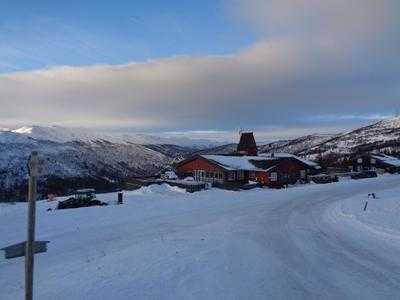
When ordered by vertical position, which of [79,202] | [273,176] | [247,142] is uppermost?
[247,142]

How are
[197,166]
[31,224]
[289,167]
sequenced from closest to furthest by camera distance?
[31,224] → [289,167] → [197,166]

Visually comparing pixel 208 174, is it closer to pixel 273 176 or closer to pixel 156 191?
pixel 273 176

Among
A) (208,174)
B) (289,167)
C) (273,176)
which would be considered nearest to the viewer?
(273,176)

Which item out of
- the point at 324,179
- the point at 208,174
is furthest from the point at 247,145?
the point at 324,179

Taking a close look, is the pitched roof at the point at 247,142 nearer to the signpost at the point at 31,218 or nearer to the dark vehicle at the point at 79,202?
the dark vehicle at the point at 79,202

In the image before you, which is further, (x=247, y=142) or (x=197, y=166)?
(x=247, y=142)

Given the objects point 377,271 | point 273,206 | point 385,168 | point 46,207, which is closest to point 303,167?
point 385,168

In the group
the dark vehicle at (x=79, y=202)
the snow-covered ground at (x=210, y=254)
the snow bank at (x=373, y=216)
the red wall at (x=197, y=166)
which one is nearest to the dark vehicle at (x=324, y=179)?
the red wall at (x=197, y=166)
